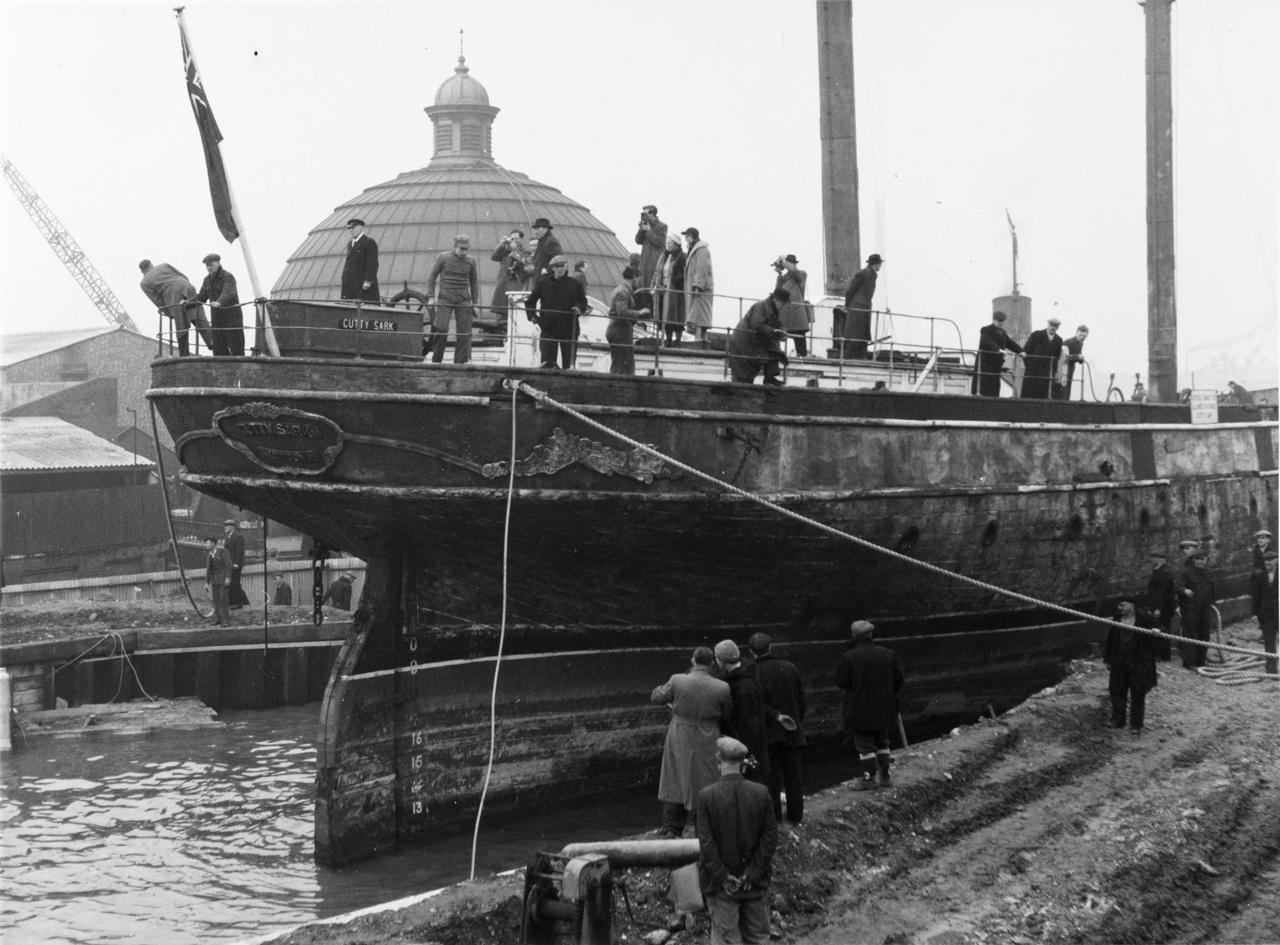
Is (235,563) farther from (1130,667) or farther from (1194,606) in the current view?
(1130,667)

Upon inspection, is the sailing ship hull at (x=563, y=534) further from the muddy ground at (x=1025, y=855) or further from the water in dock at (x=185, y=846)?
the muddy ground at (x=1025, y=855)

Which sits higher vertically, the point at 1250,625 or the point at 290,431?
the point at 290,431

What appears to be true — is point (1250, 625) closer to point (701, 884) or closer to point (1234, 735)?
point (1234, 735)

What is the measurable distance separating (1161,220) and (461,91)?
132 ft

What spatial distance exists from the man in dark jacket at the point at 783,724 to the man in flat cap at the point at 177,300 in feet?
18.1

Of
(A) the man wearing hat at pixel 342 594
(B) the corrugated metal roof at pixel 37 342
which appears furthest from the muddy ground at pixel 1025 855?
(B) the corrugated metal roof at pixel 37 342

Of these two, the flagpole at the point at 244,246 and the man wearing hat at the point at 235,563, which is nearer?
the flagpole at the point at 244,246

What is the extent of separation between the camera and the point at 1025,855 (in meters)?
9.52

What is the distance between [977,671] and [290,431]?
24.9 feet

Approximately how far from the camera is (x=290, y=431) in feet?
39.9

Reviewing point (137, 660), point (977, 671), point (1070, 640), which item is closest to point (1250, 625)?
point (1070, 640)

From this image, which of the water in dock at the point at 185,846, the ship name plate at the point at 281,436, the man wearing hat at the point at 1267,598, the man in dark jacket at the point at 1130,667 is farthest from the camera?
the man wearing hat at the point at 1267,598

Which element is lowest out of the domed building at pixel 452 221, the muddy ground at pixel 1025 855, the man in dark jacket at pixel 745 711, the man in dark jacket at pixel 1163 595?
the muddy ground at pixel 1025 855

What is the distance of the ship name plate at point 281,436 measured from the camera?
12086 mm
